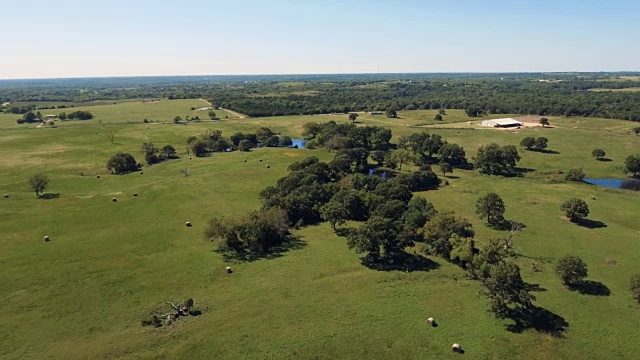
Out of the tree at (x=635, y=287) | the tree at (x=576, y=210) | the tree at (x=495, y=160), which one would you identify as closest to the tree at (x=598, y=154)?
the tree at (x=495, y=160)

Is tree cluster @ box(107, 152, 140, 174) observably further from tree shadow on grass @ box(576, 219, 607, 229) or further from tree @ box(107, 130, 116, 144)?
tree shadow on grass @ box(576, 219, 607, 229)

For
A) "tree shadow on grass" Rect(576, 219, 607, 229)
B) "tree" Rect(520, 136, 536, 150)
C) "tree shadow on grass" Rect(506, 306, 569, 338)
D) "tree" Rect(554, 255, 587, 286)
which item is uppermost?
"tree" Rect(520, 136, 536, 150)

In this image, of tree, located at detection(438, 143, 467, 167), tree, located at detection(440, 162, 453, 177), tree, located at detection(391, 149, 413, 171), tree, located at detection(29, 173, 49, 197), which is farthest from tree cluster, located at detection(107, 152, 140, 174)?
tree, located at detection(438, 143, 467, 167)

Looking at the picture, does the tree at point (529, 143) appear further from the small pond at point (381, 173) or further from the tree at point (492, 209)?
the tree at point (492, 209)

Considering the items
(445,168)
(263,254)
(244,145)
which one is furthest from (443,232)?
(244,145)

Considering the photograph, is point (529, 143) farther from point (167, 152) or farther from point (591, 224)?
point (167, 152)

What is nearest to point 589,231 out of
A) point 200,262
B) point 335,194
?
point 335,194
